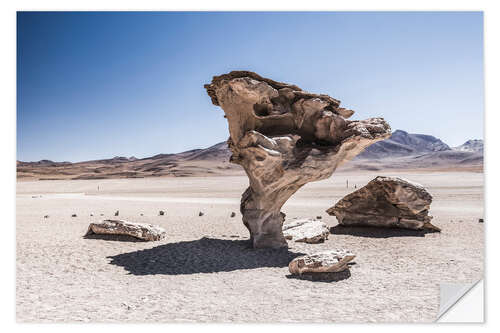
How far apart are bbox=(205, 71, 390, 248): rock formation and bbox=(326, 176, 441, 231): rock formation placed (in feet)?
12.3

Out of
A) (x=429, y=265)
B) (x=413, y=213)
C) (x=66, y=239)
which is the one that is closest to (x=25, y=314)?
(x=66, y=239)

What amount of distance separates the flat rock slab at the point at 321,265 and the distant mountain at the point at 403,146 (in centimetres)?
13839

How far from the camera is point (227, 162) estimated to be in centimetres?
10544

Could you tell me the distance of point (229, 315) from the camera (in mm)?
4801

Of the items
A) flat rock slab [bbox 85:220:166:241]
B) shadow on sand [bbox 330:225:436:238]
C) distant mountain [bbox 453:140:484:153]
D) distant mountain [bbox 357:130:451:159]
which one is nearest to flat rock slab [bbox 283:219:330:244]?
shadow on sand [bbox 330:225:436:238]

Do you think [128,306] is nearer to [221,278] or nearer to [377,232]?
[221,278]

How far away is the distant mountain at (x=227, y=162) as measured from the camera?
7156cm

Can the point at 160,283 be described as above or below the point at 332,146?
below

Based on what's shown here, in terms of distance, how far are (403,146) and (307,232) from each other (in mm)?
150574

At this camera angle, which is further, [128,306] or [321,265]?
[321,265]

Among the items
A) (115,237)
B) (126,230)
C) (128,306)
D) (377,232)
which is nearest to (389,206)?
(377,232)

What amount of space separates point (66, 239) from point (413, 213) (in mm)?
9975

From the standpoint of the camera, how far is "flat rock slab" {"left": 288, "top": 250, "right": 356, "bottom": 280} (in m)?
6.48
